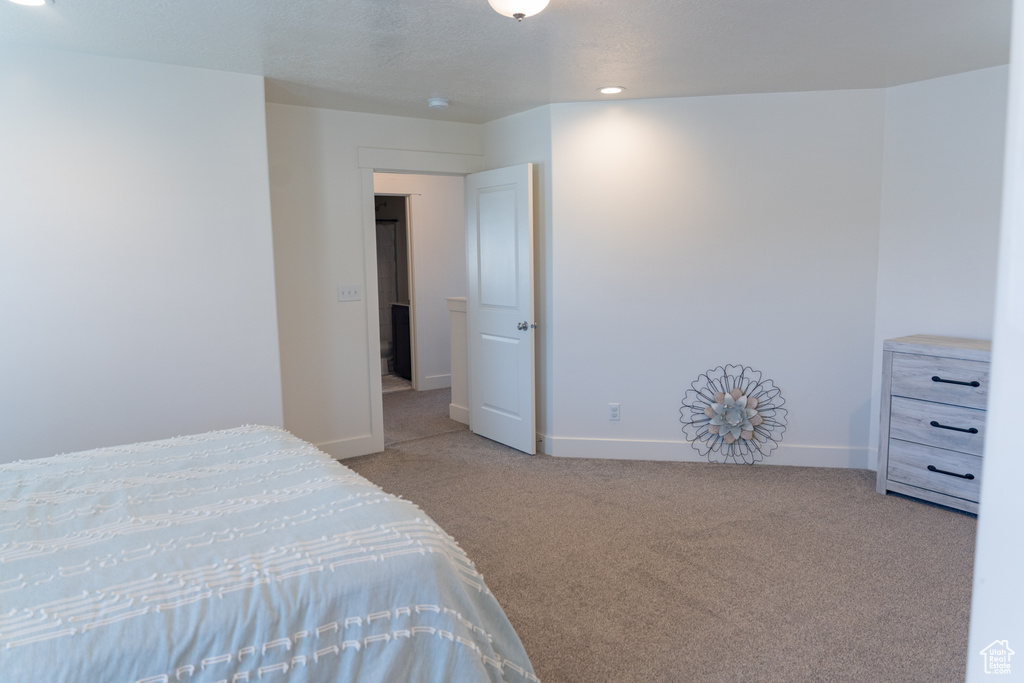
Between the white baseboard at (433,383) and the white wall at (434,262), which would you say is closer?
the white wall at (434,262)

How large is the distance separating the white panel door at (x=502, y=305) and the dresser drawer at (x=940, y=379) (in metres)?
2.16

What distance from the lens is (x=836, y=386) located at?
4246mm

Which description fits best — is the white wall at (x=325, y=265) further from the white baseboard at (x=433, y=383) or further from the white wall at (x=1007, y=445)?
the white wall at (x=1007, y=445)

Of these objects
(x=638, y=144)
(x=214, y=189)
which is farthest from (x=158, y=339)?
(x=638, y=144)

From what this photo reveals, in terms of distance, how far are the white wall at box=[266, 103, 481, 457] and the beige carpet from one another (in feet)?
1.46

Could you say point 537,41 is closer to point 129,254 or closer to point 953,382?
point 129,254

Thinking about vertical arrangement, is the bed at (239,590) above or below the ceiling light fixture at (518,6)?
below

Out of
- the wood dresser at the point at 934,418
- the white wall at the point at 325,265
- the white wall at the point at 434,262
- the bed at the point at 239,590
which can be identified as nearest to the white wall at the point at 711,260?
the wood dresser at the point at 934,418

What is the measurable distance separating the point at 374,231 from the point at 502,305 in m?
1.01

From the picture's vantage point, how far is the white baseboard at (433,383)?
6.91 meters

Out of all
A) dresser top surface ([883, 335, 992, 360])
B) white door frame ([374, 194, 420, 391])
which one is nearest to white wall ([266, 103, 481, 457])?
white door frame ([374, 194, 420, 391])

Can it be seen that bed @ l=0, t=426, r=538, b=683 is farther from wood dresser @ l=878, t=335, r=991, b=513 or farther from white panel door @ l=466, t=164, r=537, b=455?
wood dresser @ l=878, t=335, r=991, b=513

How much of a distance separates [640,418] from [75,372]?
3270mm

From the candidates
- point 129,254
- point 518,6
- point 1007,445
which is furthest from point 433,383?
point 1007,445
